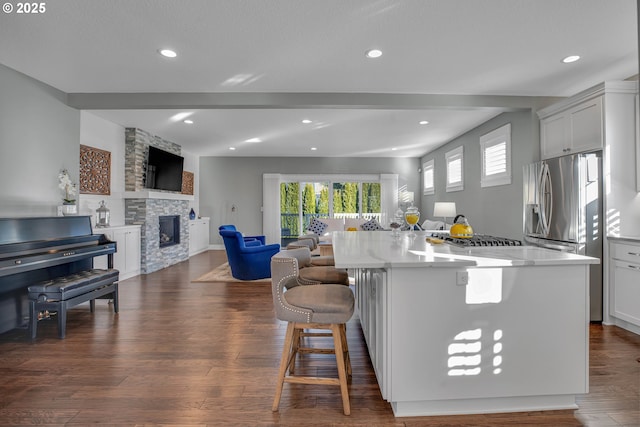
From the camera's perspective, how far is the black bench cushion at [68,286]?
9.86ft

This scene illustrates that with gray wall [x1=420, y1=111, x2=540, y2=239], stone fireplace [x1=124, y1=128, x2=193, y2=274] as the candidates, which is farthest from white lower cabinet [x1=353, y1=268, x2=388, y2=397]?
stone fireplace [x1=124, y1=128, x2=193, y2=274]

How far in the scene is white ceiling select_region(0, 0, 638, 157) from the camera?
96.7 inches

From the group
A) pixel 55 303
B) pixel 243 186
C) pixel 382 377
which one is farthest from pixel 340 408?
pixel 243 186

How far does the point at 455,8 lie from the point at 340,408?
2830 mm

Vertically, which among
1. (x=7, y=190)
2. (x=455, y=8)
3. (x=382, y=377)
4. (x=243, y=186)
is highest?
(x=455, y=8)

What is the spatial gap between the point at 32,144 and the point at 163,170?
324 cm

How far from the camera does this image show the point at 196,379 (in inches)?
89.6

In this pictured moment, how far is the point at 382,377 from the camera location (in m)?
1.90

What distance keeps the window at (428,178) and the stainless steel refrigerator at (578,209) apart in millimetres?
4877


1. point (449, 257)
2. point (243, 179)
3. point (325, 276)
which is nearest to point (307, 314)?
point (325, 276)

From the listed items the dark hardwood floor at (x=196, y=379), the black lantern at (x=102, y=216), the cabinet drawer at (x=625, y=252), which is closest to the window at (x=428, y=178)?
the cabinet drawer at (x=625, y=252)

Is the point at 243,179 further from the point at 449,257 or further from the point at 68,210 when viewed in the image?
the point at 449,257

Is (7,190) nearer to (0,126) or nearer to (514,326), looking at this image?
(0,126)

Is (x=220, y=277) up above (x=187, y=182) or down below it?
below
